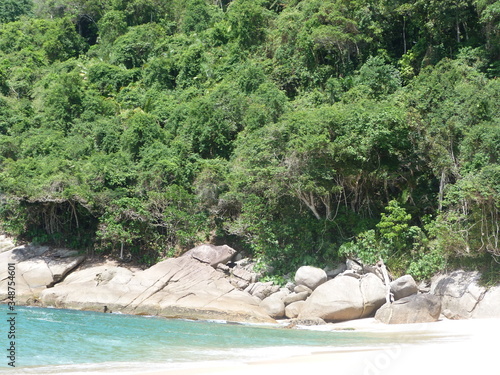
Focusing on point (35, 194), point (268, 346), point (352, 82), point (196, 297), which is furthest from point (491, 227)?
point (35, 194)

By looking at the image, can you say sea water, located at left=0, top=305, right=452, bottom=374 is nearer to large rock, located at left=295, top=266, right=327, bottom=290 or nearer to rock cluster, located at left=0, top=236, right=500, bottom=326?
rock cluster, located at left=0, top=236, right=500, bottom=326

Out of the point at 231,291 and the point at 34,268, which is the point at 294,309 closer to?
the point at 231,291

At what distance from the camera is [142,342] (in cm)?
1254

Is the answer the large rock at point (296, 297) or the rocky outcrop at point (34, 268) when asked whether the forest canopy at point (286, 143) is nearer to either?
the rocky outcrop at point (34, 268)

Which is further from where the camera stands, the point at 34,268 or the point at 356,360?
the point at 34,268


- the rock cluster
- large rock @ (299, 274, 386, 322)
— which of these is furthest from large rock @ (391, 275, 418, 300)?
large rock @ (299, 274, 386, 322)

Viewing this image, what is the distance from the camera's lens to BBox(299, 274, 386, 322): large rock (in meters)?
16.5

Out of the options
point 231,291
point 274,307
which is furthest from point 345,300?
point 231,291

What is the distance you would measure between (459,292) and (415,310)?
1.78 metres

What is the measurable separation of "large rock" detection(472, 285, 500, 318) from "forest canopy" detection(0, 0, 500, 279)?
935 millimetres

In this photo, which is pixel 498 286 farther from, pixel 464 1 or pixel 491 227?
pixel 464 1

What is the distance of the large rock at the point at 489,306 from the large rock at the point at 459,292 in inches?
4.9

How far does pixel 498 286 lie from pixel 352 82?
1295 cm

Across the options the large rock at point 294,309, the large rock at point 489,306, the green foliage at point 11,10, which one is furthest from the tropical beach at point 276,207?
the green foliage at point 11,10
